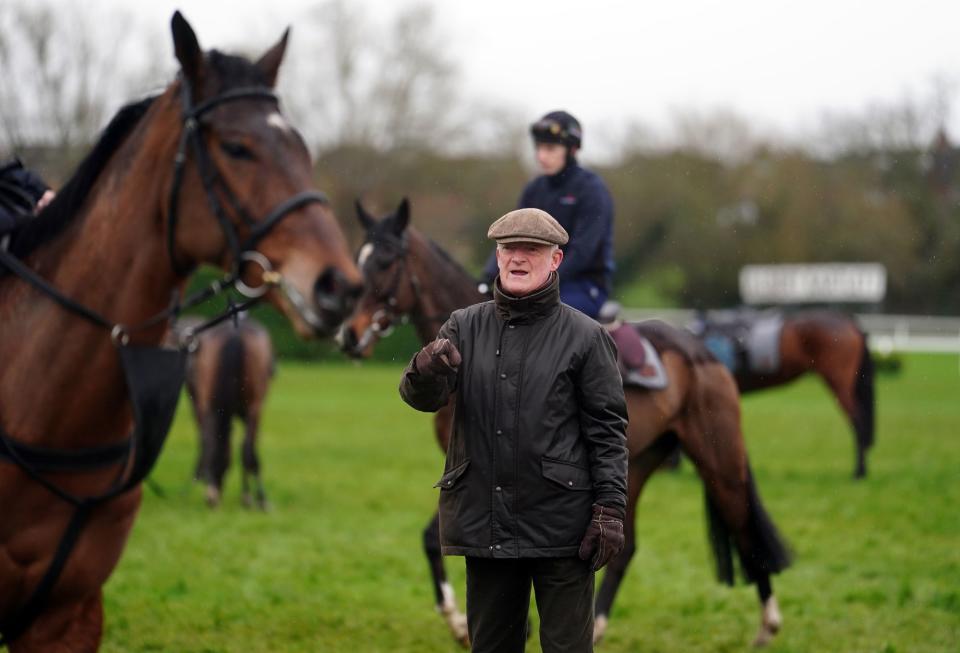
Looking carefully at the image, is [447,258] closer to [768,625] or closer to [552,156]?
[552,156]

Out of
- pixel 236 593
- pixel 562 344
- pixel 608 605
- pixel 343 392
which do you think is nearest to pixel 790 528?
pixel 608 605

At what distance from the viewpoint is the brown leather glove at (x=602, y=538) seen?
330 centimetres

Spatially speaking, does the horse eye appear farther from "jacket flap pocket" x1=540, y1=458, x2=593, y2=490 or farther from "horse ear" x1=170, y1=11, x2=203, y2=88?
"jacket flap pocket" x1=540, y1=458, x2=593, y2=490

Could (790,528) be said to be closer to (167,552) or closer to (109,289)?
(167,552)

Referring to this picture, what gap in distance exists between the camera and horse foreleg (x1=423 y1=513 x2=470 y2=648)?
6.36m

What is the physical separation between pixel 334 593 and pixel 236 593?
700mm

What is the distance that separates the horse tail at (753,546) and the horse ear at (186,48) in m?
4.36

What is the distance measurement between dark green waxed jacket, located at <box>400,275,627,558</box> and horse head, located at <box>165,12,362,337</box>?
1.85 feet

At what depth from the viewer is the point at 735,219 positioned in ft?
156

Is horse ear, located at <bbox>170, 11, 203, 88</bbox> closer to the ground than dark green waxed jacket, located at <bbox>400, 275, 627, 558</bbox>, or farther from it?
farther from it

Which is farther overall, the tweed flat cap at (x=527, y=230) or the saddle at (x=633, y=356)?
the saddle at (x=633, y=356)

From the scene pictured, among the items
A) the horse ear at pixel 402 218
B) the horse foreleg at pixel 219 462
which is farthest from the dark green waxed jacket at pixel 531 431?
the horse foreleg at pixel 219 462

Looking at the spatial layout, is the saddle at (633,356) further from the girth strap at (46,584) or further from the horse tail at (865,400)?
the horse tail at (865,400)

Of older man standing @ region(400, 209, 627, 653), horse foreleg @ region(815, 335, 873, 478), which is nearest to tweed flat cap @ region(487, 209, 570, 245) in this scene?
older man standing @ region(400, 209, 627, 653)
